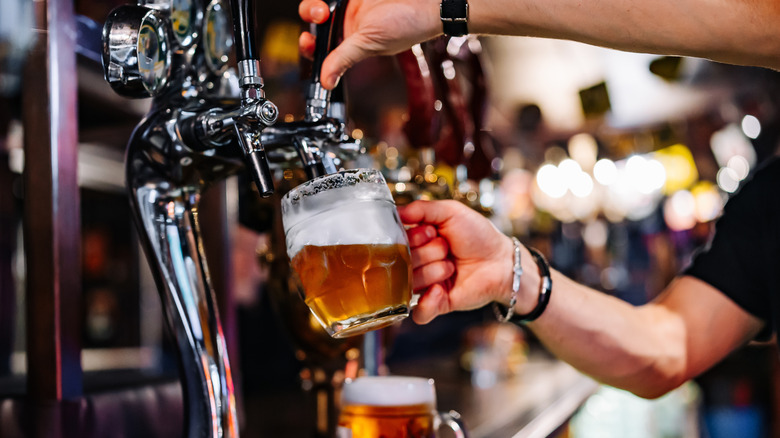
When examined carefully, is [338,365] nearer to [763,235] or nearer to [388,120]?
[763,235]

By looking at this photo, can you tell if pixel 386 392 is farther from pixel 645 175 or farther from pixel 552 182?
pixel 645 175

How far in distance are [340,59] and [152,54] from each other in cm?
19

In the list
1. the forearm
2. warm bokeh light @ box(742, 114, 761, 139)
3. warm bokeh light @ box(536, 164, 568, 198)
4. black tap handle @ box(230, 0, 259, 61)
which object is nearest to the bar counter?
the forearm

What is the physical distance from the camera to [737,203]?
56.7 inches

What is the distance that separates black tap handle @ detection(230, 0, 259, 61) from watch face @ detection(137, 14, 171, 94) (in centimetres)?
13

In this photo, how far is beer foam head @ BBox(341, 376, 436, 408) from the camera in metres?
0.79

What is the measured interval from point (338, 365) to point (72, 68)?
1.93ft

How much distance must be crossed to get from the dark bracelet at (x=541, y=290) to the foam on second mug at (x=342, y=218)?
536 mm

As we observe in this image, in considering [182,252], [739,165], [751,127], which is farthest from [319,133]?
[739,165]

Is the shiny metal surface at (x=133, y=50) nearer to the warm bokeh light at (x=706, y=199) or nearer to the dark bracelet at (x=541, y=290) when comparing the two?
the dark bracelet at (x=541, y=290)

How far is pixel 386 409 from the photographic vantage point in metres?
0.78

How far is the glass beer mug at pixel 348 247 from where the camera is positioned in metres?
0.58

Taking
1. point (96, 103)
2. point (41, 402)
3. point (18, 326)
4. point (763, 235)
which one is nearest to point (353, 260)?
point (41, 402)

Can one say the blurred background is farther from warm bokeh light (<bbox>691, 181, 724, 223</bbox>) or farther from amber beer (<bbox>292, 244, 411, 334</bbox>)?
amber beer (<bbox>292, 244, 411, 334</bbox>)
